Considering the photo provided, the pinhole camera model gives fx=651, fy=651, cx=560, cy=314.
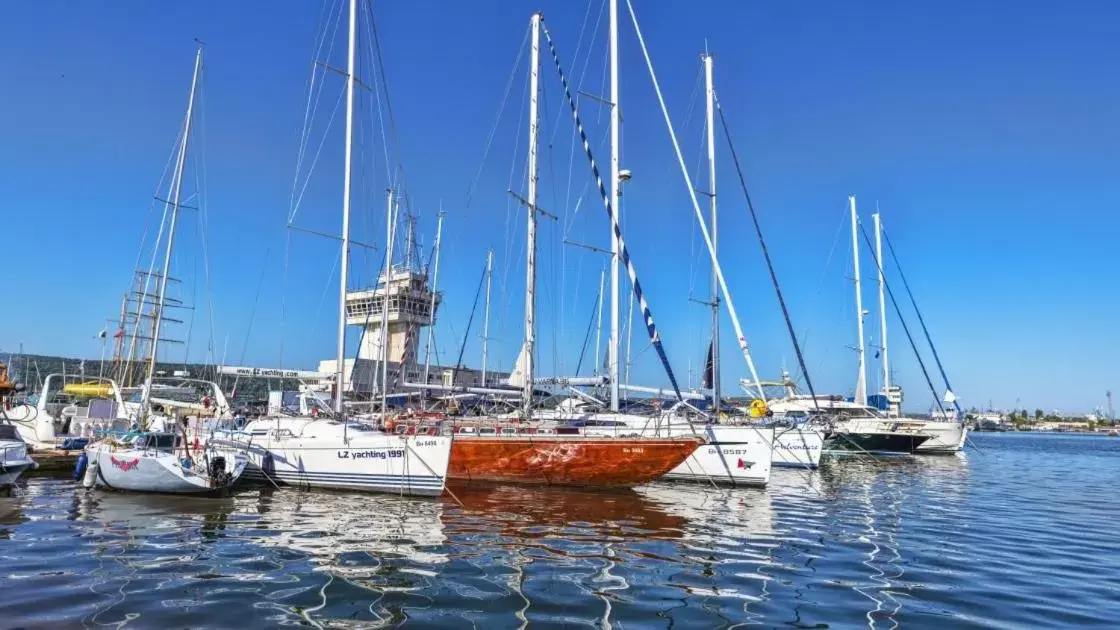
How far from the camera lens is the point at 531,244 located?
27.3 meters

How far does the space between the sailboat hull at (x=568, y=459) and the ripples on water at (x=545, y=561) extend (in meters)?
1.02

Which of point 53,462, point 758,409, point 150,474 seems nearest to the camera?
point 150,474

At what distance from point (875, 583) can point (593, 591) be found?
462 centimetres

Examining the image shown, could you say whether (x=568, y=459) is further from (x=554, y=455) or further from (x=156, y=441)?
(x=156, y=441)

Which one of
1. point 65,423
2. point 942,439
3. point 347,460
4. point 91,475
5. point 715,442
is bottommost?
point 91,475

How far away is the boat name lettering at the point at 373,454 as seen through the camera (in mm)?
19303

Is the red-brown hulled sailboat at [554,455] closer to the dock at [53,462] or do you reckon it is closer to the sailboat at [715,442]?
the sailboat at [715,442]

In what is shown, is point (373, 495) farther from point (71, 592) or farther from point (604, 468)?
point (71, 592)

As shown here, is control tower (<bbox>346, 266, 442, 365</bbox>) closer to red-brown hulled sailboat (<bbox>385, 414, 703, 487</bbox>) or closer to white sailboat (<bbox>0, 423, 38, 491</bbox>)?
red-brown hulled sailboat (<bbox>385, 414, 703, 487</bbox>)

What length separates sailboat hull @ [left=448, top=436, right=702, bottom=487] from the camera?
20.4 m

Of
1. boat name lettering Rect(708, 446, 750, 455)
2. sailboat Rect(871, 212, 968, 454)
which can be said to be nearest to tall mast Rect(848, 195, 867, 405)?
sailboat Rect(871, 212, 968, 454)

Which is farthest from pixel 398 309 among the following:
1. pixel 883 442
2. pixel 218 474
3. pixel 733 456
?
pixel 733 456

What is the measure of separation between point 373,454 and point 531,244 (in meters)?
11.4

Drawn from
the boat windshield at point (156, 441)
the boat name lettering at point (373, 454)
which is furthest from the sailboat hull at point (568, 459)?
the boat windshield at point (156, 441)
